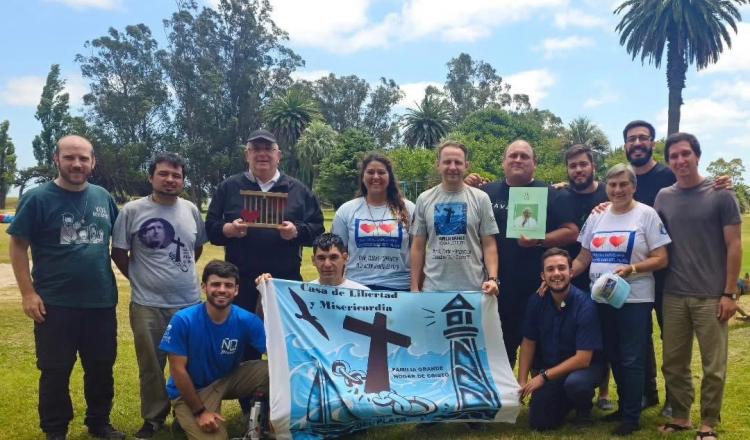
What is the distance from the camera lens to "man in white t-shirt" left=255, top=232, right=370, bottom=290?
4801 millimetres

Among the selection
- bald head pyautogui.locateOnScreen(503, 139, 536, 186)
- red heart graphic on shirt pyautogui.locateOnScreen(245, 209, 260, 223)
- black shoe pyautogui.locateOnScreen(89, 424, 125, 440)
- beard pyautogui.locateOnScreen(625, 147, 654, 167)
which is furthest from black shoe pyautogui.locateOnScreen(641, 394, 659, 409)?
black shoe pyautogui.locateOnScreen(89, 424, 125, 440)

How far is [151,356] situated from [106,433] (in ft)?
2.37

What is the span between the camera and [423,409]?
455cm

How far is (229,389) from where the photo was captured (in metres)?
4.71

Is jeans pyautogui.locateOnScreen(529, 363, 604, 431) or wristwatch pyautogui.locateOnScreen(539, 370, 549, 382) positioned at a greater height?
wristwatch pyautogui.locateOnScreen(539, 370, 549, 382)

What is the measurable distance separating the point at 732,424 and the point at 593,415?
1.10 m

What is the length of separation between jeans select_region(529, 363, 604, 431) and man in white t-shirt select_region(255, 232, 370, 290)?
1.70 meters

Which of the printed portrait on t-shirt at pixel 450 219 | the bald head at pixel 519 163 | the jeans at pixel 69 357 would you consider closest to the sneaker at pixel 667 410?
Answer: the bald head at pixel 519 163

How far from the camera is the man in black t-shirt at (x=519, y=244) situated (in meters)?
5.32

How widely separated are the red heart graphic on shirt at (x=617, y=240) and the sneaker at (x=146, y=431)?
4007 millimetres

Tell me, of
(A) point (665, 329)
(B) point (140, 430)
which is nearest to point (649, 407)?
(A) point (665, 329)

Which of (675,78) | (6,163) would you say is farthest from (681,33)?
(6,163)

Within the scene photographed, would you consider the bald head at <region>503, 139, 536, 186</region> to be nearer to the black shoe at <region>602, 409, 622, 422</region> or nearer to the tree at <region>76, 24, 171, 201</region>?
the black shoe at <region>602, 409, 622, 422</region>

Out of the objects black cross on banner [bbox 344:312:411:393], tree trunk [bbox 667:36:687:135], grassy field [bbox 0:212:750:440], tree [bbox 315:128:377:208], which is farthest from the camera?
tree [bbox 315:128:377:208]
